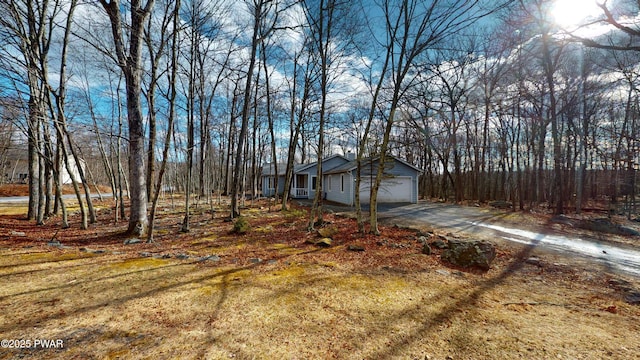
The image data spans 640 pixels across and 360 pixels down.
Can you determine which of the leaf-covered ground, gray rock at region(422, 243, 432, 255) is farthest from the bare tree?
gray rock at region(422, 243, 432, 255)

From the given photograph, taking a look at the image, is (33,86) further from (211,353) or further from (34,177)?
(211,353)

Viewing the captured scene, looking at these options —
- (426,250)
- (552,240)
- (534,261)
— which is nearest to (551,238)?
(552,240)

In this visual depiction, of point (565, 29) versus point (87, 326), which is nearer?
point (87, 326)

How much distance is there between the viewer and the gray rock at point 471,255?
15.2 feet

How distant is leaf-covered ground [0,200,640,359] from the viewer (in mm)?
2195

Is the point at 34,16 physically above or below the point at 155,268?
above

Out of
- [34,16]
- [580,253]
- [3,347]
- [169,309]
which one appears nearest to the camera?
[3,347]

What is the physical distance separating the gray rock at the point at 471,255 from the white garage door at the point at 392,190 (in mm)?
10629

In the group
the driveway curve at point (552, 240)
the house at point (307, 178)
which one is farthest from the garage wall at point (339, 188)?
the driveway curve at point (552, 240)

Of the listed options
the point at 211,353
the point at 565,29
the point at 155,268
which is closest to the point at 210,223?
the point at 155,268

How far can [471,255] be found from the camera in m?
4.77

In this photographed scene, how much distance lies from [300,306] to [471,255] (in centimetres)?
372

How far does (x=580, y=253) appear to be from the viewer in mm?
5672

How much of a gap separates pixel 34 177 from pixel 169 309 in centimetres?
1089
